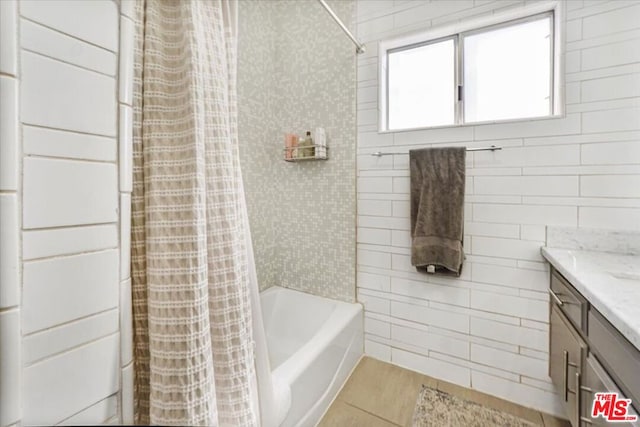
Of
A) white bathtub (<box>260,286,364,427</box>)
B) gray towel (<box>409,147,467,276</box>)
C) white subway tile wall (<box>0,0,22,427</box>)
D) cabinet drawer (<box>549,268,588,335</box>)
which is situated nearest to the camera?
white subway tile wall (<box>0,0,22,427</box>)

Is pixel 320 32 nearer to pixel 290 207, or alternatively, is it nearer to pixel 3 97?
pixel 290 207

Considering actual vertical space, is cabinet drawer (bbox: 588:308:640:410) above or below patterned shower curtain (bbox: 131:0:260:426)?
below

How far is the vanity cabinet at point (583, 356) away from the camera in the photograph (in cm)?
73

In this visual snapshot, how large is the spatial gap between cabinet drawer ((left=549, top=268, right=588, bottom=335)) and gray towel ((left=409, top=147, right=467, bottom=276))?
1.38 ft

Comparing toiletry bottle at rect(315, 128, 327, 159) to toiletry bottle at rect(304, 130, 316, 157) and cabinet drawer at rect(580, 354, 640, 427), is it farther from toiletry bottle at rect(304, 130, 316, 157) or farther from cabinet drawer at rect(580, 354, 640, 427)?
cabinet drawer at rect(580, 354, 640, 427)

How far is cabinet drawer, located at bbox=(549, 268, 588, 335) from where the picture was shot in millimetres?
998

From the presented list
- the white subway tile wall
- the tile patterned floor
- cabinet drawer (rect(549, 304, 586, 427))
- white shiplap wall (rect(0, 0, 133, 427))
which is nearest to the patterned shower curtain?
white shiplap wall (rect(0, 0, 133, 427))

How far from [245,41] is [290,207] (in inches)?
48.3

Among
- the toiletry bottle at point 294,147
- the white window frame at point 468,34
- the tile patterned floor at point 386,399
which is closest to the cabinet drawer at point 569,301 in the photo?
the tile patterned floor at point 386,399

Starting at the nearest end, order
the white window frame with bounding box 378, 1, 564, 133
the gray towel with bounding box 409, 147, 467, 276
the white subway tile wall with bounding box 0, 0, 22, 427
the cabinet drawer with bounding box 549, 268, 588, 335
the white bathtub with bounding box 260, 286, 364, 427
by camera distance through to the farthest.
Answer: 1. the white subway tile wall with bounding box 0, 0, 22, 427
2. the cabinet drawer with bounding box 549, 268, 588, 335
3. the white bathtub with bounding box 260, 286, 364, 427
4. the white window frame with bounding box 378, 1, 564, 133
5. the gray towel with bounding box 409, 147, 467, 276

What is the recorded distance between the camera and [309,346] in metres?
1.46

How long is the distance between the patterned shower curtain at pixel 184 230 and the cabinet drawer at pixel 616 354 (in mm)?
945

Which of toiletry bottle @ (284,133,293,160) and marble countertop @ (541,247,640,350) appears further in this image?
toiletry bottle @ (284,133,293,160)

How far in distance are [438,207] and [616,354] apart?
0.94 m
